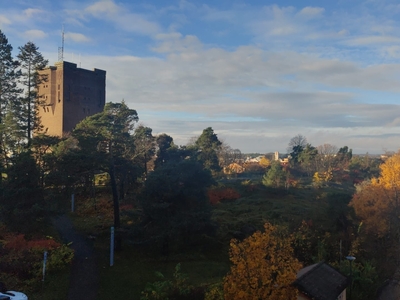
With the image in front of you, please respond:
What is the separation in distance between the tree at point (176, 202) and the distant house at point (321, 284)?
18.0ft

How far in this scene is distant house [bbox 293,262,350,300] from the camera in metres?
9.97

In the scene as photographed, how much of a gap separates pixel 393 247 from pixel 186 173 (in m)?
11.6

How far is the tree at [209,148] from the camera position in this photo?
42.0 m

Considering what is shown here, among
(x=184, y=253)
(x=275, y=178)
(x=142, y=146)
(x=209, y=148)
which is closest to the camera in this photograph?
(x=184, y=253)

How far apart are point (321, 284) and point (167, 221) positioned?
6749 millimetres

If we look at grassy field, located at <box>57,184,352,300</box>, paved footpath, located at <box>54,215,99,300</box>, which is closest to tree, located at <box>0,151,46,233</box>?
paved footpath, located at <box>54,215,99,300</box>

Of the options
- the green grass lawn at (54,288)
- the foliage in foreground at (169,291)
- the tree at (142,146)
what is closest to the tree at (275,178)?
the tree at (142,146)

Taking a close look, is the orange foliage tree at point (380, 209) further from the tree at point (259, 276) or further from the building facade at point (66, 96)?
the building facade at point (66, 96)

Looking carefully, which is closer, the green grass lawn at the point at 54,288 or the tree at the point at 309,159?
the green grass lawn at the point at 54,288

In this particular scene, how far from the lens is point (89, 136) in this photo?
17.7m

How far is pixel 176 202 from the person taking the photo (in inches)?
614

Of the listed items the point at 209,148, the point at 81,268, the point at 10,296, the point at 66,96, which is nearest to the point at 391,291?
the point at 81,268

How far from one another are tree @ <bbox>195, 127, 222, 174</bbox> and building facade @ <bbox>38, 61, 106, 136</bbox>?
46.2 feet

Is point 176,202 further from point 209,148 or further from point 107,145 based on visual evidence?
point 209,148
